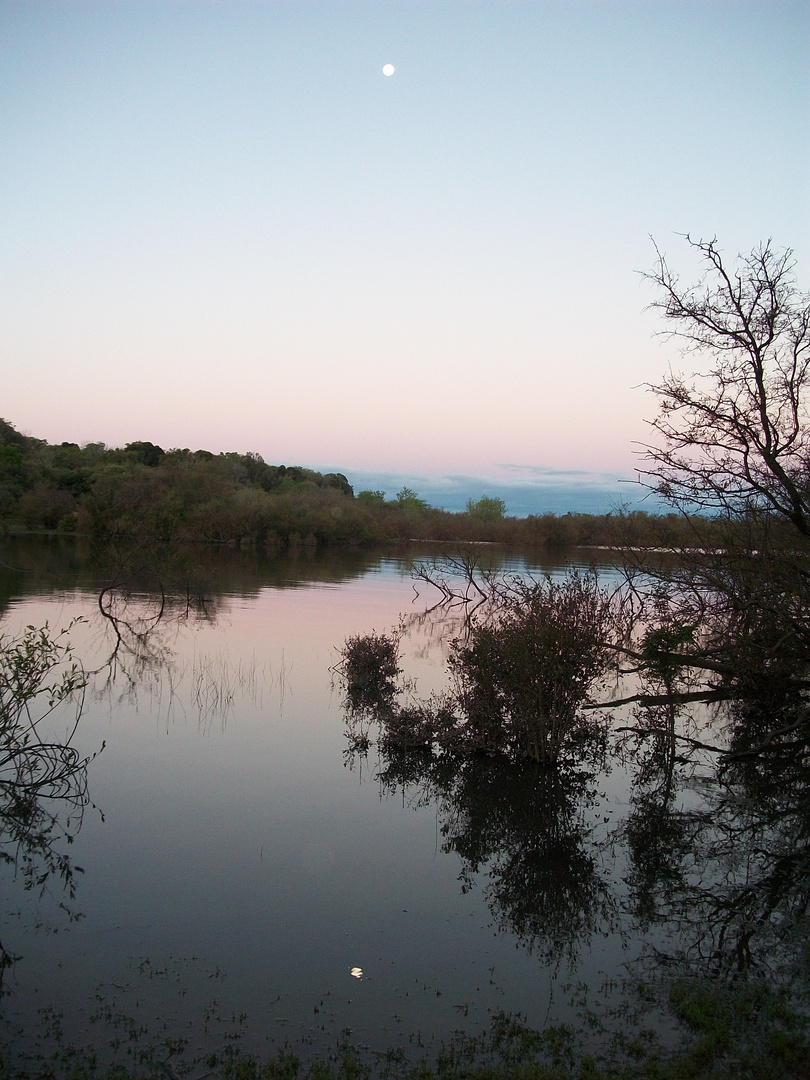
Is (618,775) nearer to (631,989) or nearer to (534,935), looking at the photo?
(534,935)

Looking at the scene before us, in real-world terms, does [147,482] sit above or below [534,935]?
above

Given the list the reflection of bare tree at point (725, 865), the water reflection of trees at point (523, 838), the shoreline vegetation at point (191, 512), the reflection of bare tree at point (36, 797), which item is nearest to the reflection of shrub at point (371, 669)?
the water reflection of trees at point (523, 838)

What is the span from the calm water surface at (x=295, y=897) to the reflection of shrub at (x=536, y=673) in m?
0.96

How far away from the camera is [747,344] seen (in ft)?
40.3

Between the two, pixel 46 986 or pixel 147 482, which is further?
pixel 147 482

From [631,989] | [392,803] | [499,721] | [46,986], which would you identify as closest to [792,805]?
[499,721]

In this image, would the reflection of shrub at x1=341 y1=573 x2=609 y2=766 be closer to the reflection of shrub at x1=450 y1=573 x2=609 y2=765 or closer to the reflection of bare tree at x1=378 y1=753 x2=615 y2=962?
the reflection of shrub at x1=450 y1=573 x2=609 y2=765

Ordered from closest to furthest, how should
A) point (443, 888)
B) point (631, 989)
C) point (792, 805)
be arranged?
point (631, 989)
point (443, 888)
point (792, 805)

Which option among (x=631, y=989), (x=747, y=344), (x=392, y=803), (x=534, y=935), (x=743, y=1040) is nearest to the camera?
(x=743, y=1040)

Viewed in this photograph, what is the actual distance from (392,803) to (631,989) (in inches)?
190

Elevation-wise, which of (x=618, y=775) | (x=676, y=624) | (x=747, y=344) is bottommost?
(x=618, y=775)

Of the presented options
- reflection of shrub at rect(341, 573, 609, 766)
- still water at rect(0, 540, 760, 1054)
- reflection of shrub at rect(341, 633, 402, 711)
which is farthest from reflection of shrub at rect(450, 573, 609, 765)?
reflection of shrub at rect(341, 633, 402, 711)

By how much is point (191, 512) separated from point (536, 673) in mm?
70996

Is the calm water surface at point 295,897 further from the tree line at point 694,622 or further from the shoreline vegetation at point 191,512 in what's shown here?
the shoreline vegetation at point 191,512
